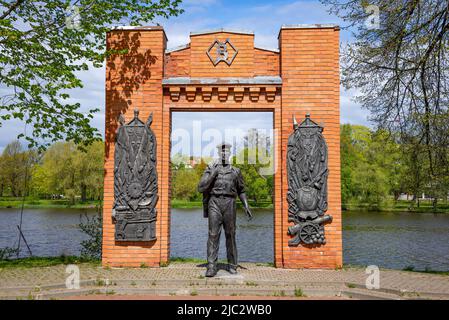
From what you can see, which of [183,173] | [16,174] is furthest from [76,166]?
[183,173]

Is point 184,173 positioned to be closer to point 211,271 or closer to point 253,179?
point 253,179

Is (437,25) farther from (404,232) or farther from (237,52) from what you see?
(404,232)

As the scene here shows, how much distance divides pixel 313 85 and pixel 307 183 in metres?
2.14

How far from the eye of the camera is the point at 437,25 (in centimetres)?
947

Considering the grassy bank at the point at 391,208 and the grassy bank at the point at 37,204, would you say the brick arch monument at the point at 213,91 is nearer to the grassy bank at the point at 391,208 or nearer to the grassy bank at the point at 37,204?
the grassy bank at the point at 37,204

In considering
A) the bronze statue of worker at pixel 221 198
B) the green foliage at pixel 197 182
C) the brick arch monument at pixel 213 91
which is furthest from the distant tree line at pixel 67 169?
the bronze statue of worker at pixel 221 198

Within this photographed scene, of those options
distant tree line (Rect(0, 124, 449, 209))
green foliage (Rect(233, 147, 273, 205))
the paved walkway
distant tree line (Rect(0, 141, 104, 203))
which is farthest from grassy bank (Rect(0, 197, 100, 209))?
the paved walkway

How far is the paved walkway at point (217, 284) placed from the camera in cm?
662

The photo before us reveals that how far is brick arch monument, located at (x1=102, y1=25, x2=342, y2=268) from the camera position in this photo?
8.77 meters

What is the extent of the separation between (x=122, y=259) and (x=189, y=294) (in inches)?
102

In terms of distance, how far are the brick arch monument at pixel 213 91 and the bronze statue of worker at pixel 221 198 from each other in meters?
1.30

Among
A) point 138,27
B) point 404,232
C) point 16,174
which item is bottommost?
point 404,232

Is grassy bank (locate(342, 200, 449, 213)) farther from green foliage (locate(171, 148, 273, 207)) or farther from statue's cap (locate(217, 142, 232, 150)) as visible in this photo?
statue's cap (locate(217, 142, 232, 150))

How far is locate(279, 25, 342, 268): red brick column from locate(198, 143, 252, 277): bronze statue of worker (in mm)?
1362
